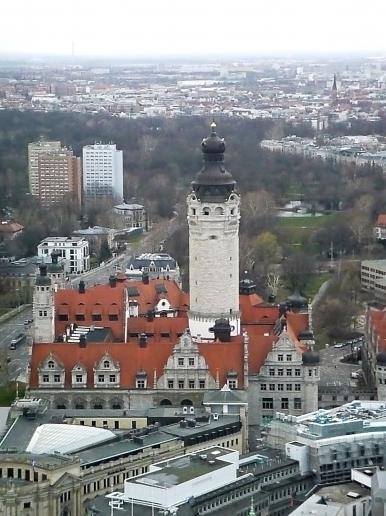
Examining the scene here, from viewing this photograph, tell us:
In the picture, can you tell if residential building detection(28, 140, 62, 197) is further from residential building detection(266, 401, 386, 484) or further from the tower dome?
residential building detection(266, 401, 386, 484)

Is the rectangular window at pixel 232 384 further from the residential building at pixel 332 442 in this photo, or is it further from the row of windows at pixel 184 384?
the residential building at pixel 332 442

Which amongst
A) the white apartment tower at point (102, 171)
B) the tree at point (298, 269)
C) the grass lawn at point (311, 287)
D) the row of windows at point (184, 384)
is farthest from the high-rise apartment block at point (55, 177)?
the row of windows at point (184, 384)

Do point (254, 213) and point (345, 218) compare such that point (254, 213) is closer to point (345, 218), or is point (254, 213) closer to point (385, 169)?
point (345, 218)

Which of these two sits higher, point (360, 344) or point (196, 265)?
point (196, 265)

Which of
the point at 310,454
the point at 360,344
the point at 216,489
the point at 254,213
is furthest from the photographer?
the point at 254,213

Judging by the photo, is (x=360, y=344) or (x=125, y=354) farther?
(x=360, y=344)

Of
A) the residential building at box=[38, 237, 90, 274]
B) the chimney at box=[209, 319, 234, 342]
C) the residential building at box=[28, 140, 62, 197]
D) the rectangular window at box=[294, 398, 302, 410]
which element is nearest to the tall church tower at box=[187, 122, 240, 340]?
the chimney at box=[209, 319, 234, 342]

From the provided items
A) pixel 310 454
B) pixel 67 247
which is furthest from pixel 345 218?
pixel 310 454
